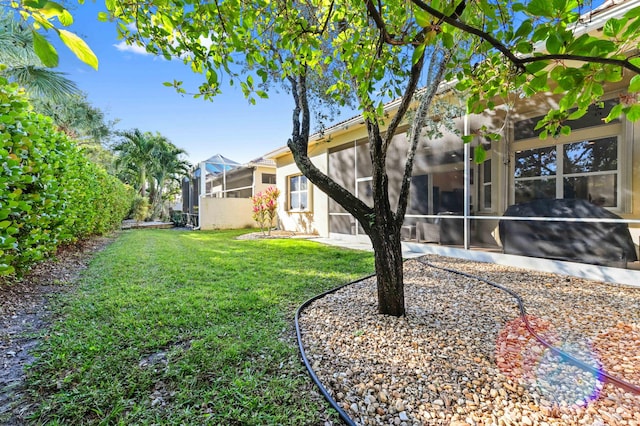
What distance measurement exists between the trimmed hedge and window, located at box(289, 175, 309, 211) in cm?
814

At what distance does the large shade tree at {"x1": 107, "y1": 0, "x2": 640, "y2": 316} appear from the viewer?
1.07 meters

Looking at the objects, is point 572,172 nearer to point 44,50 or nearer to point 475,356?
point 475,356

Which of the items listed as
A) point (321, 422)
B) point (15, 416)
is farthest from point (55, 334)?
point (321, 422)

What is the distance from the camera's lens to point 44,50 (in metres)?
0.84

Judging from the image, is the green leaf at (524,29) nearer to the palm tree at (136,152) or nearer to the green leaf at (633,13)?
the green leaf at (633,13)

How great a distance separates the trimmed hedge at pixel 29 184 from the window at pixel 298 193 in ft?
26.7

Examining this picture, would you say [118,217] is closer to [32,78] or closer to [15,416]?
[32,78]

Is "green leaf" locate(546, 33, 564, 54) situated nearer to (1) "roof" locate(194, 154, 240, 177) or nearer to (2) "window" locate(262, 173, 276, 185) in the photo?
(2) "window" locate(262, 173, 276, 185)

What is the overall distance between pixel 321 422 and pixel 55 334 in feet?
8.99

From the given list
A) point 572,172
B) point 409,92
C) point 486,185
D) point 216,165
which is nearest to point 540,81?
point 409,92

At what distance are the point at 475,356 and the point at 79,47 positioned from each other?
10.0 ft

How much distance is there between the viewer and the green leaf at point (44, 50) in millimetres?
805

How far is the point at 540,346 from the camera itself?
2.52 metres

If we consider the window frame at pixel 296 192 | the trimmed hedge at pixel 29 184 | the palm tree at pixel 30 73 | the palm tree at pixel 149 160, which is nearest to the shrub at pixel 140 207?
the palm tree at pixel 149 160
